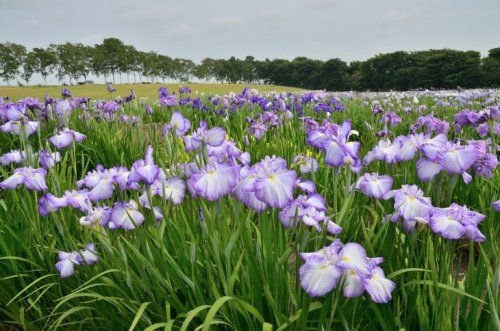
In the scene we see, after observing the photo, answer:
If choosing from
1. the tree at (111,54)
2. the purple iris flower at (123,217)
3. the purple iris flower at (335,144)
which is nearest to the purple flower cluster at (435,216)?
the purple iris flower at (335,144)

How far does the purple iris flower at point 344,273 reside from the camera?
1.20 m

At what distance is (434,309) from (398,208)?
0.43 meters

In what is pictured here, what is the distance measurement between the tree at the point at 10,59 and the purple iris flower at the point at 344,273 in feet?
370

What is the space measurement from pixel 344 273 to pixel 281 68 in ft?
→ 375

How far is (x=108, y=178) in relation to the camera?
1954 millimetres

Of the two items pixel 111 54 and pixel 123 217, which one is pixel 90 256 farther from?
pixel 111 54

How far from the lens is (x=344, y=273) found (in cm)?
130

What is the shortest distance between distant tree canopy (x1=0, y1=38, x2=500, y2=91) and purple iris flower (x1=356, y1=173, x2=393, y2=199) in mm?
59269

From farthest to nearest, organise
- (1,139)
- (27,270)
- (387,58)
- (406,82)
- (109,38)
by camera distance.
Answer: (109,38), (387,58), (406,82), (1,139), (27,270)

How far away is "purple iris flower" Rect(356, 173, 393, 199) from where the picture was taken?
1.86 meters

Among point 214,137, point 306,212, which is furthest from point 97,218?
point 306,212

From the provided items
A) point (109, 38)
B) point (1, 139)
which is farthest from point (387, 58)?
point (1, 139)

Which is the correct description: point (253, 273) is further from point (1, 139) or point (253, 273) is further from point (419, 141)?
point (1, 139)

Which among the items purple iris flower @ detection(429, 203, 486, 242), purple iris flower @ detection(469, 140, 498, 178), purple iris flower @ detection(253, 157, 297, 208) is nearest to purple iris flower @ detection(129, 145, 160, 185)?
purple iris flower @ detection(253, 157, 297, 208)
